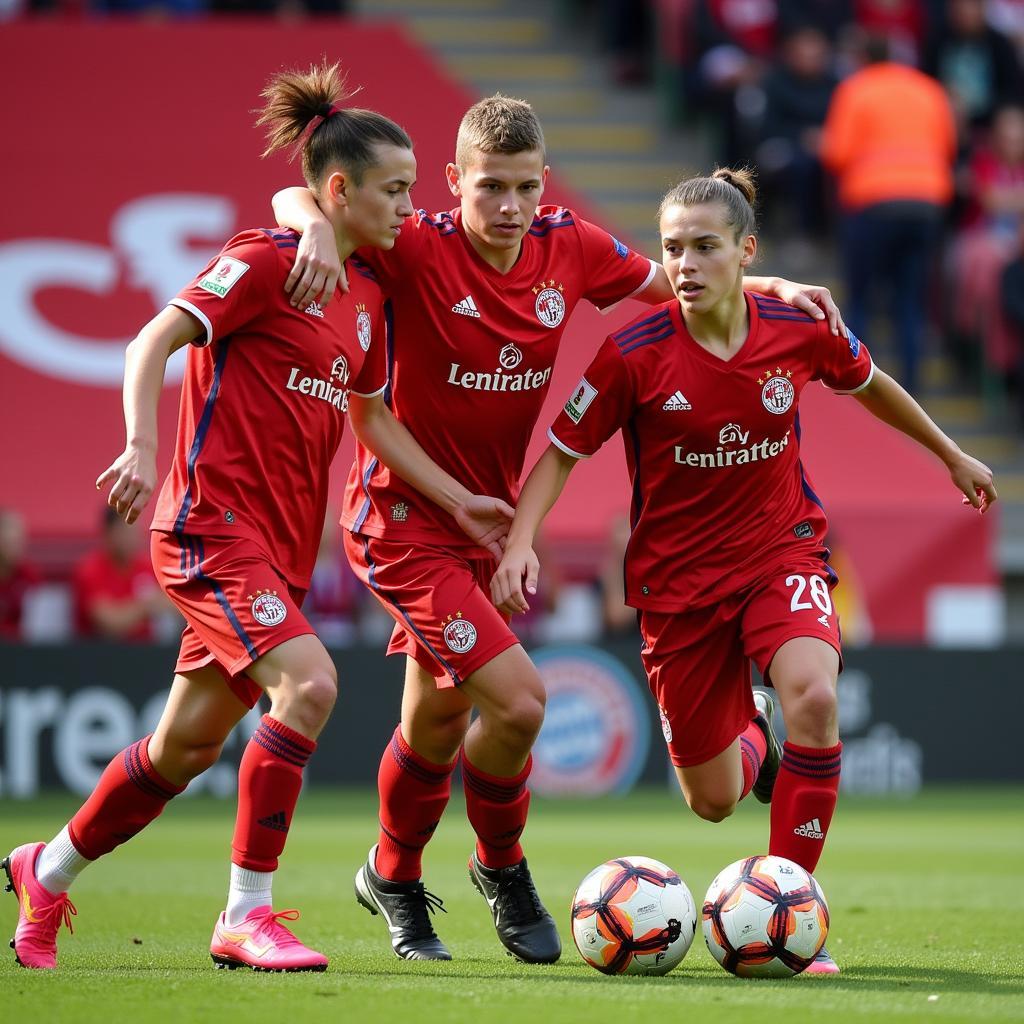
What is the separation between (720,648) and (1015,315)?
10292 millimetres

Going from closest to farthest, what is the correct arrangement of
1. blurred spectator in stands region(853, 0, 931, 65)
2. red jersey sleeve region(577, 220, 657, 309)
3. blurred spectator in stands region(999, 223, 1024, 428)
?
red jersey sleeve region(577, 220, 657, 309)
blurred spectator in stands region(999, 223, 1024, 428)
blurred spectator in stands region(853, 0, 931, 65)

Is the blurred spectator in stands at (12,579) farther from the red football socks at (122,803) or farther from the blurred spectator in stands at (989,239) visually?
the blurred spectator in stands at (989,239)

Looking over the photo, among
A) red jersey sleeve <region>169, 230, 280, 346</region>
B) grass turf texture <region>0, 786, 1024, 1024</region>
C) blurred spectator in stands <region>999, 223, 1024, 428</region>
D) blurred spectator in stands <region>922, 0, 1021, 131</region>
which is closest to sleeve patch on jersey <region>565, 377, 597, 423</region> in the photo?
red jersey sleeve <region>169, 230, 280, 346</region>

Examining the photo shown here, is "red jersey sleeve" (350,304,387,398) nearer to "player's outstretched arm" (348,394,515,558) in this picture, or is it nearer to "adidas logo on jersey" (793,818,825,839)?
"player's outstretched arm" (348,394,515,558)

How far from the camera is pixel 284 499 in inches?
207

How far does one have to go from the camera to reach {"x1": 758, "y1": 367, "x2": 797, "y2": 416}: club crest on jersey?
5.70 m

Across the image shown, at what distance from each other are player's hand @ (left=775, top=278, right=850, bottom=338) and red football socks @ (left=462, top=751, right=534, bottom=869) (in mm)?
1672

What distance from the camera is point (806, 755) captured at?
5328mm

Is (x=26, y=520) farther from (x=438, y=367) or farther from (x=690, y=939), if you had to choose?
(x=690, y=939)

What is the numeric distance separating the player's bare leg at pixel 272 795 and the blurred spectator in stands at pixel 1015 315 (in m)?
11.4

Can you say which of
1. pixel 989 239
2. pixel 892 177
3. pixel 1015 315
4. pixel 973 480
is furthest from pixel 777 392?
pixel 989 239

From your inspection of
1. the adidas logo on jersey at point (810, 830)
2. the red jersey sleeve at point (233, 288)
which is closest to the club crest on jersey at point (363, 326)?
the red jersey sleeve at point (233, 288)

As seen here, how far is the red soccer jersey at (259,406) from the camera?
516 cm

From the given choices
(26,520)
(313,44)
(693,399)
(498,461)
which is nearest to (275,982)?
(498,461)
